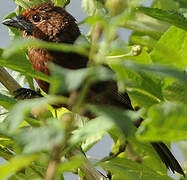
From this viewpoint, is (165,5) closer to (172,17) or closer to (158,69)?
(172,17)

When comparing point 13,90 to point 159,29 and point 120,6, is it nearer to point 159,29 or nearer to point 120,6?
point 159,29

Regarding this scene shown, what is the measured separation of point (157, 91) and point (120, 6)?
0.91 m

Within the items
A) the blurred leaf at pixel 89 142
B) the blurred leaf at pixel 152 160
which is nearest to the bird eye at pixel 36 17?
the blurred leaf at pixel 89 142

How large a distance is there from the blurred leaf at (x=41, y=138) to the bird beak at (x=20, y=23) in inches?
90.4

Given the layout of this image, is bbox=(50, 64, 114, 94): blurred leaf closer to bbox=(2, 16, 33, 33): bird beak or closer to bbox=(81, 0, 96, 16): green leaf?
bbox=(81, 0, 96, 16): green leaf

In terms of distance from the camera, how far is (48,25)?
3506mm

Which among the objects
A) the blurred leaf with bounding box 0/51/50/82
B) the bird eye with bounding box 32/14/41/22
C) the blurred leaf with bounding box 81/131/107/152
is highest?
the blurred leaf with bounding box 0/51/50/82

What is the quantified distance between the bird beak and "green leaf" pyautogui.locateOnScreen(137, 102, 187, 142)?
7.22ft

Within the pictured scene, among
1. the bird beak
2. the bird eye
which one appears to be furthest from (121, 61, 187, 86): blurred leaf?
the bird eye

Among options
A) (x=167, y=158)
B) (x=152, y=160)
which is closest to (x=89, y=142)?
(x=152, y=160)

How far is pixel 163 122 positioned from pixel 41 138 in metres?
0.28

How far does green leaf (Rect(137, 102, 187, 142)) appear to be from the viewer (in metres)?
0.88

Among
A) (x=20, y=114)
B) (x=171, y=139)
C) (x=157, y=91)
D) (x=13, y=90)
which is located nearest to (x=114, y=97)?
(x=13, y=90)

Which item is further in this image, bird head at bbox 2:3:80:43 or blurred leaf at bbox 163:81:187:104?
bird head at bbox 2:3:80:43
